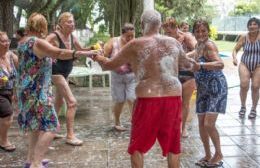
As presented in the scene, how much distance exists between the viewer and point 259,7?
5966 cm

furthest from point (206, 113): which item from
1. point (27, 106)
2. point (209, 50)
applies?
point (27, 106)

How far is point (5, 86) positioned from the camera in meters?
6.14

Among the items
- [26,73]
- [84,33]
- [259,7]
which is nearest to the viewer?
[26,73]

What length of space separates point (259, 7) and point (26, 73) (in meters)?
58.3

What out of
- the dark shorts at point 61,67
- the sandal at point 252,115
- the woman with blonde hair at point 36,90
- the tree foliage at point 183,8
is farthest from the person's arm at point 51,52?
the tree foliage at point 183,8

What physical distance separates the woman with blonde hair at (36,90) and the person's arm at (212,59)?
1218mm

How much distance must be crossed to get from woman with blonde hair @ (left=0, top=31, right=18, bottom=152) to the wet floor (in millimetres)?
264

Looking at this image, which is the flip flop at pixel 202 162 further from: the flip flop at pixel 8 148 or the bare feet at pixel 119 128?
the flip flop at pixel 8 148

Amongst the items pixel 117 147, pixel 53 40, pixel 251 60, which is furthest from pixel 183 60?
pixel 251 60

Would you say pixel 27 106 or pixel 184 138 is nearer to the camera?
pixel 27 106

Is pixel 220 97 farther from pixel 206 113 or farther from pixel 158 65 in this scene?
pixel 158 65

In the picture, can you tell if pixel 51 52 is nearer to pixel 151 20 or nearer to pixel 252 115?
pixel 151 20

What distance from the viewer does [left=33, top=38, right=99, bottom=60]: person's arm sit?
469 centimetres

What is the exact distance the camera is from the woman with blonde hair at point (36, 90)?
16.2 ft
